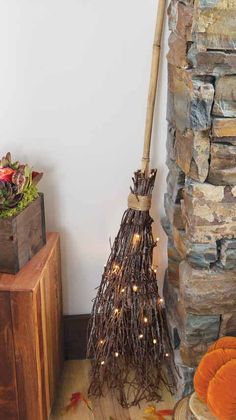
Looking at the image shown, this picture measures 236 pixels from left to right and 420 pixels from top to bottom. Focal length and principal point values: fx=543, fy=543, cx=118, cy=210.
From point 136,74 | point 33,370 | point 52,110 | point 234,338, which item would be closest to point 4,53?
point 52,110

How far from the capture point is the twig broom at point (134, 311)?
1912 mm

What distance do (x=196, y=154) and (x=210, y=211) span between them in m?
0.18

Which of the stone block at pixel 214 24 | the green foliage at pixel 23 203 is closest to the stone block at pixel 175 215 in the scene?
the green foliage at pixel 23 203

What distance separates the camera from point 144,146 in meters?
1.91

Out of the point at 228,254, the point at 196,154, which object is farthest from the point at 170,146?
the point at 228,254

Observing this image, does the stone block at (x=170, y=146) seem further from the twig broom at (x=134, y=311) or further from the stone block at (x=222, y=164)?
the stone block at (x=222, y=164)

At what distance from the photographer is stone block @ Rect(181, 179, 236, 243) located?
1649 mm

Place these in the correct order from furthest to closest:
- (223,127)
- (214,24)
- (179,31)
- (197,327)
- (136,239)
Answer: (136,239) → (197,327) → (179,31) → (223,127) → (214,24)

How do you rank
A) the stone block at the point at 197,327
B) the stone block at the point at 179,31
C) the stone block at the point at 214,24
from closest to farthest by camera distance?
the stone block at the point at 214,24, the stone block at the point at 179,31, the stone block at the point at 197,327

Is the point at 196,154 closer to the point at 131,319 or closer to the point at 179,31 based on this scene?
the point at 179,31

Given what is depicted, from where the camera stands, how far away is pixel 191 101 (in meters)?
1.57

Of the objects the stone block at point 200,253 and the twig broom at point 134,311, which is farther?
the twig broom at point 134,311

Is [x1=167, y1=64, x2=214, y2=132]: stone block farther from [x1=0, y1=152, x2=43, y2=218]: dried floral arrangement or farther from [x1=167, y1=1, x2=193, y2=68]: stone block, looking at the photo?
[x1=0, y1=152, x2=43, y2=218]: dried floral arrangement

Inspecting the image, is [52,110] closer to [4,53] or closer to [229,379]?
[4,53]
